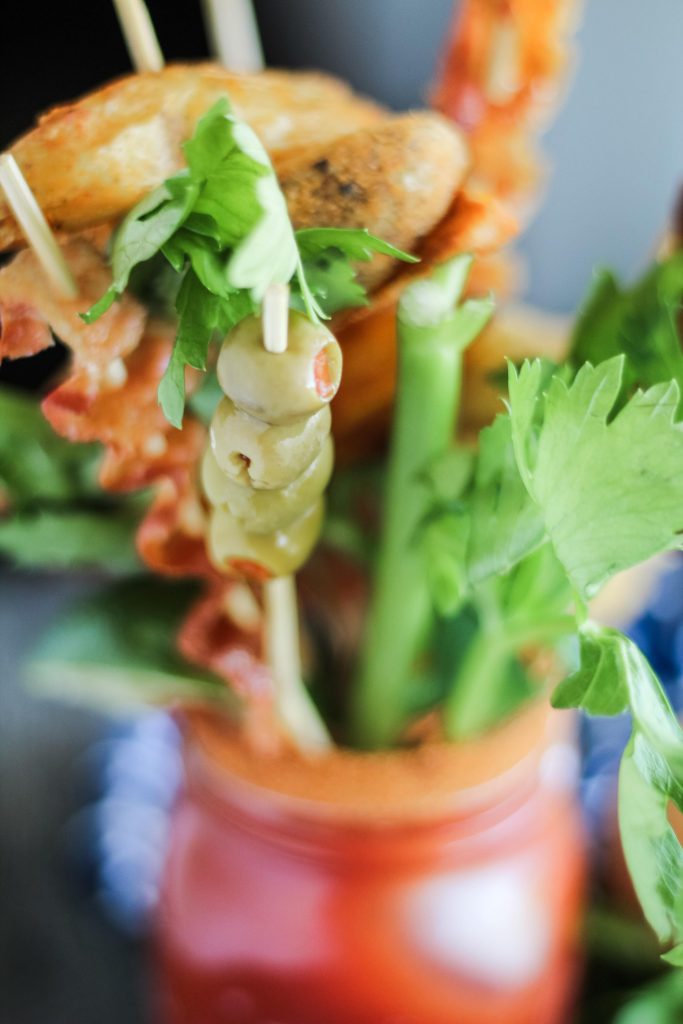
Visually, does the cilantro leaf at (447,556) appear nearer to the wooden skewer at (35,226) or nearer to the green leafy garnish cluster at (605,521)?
the green leafy garnish cluster at (605,521)

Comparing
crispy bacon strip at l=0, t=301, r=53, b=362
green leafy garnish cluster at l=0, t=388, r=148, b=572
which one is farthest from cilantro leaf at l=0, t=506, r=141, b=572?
crispy bacon strip at l=0, t=301, r=53, b=362

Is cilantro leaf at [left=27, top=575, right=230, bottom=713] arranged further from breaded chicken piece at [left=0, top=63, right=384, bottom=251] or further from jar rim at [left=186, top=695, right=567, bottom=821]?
breaded chicken piece at [left=0, top=63, right=384, bottom=251]

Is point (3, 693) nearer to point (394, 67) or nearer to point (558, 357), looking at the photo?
point (558, 357)

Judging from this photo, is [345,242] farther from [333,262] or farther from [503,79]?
[503,79]

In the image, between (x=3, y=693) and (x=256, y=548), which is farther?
(x=3, y=693)

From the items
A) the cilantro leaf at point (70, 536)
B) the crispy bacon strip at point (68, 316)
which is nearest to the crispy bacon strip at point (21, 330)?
the crispy bacon strip at point (68, 316)

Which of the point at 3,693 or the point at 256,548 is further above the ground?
the point at 256,548

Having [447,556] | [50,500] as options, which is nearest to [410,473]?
[447,556]

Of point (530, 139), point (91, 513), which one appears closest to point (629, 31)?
point (530, 139)
